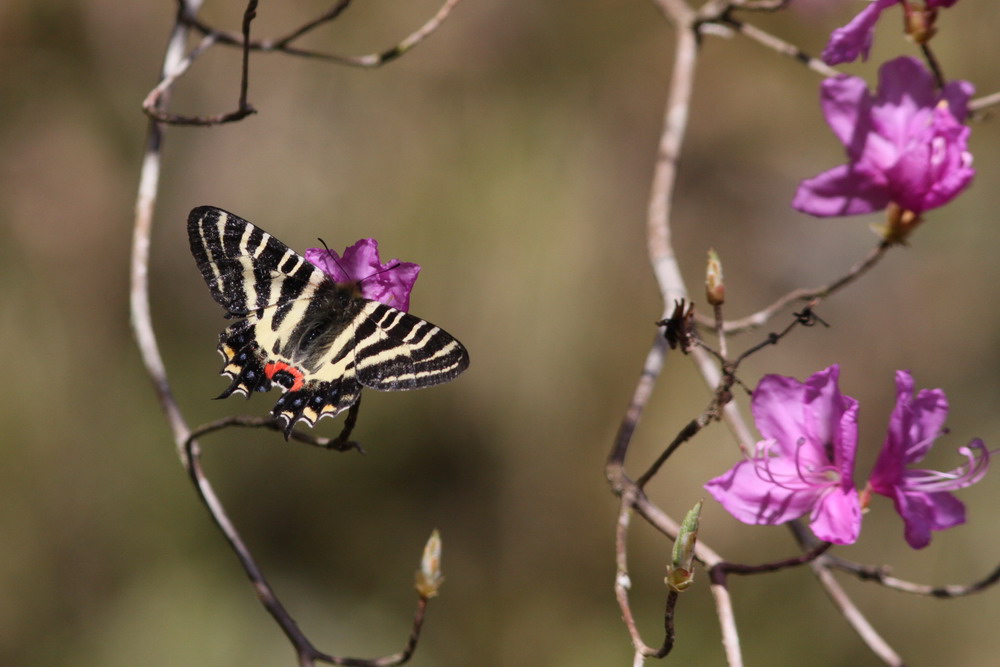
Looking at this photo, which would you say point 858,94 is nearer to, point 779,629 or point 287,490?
point 779,629

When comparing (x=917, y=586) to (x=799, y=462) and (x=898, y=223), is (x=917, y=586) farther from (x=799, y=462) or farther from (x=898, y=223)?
(x=898, y=223)

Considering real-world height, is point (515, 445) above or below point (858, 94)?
below

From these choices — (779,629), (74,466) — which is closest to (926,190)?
(779,629)

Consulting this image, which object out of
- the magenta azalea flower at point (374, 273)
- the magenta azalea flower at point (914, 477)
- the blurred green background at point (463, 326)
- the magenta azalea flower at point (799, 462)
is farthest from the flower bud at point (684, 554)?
the blurred green background at point (463, 326)

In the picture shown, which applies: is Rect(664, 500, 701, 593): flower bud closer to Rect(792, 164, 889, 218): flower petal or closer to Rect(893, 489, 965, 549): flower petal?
Rect(893, 489, 965, 549): flower petal

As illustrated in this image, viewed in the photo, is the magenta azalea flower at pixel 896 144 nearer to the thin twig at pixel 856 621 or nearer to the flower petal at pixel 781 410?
the flower petal at pixel 781 410

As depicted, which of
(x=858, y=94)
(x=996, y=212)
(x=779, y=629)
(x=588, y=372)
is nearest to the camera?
(x=858, y=94)

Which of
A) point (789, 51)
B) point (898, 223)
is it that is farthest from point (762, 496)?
point (789, 51)
